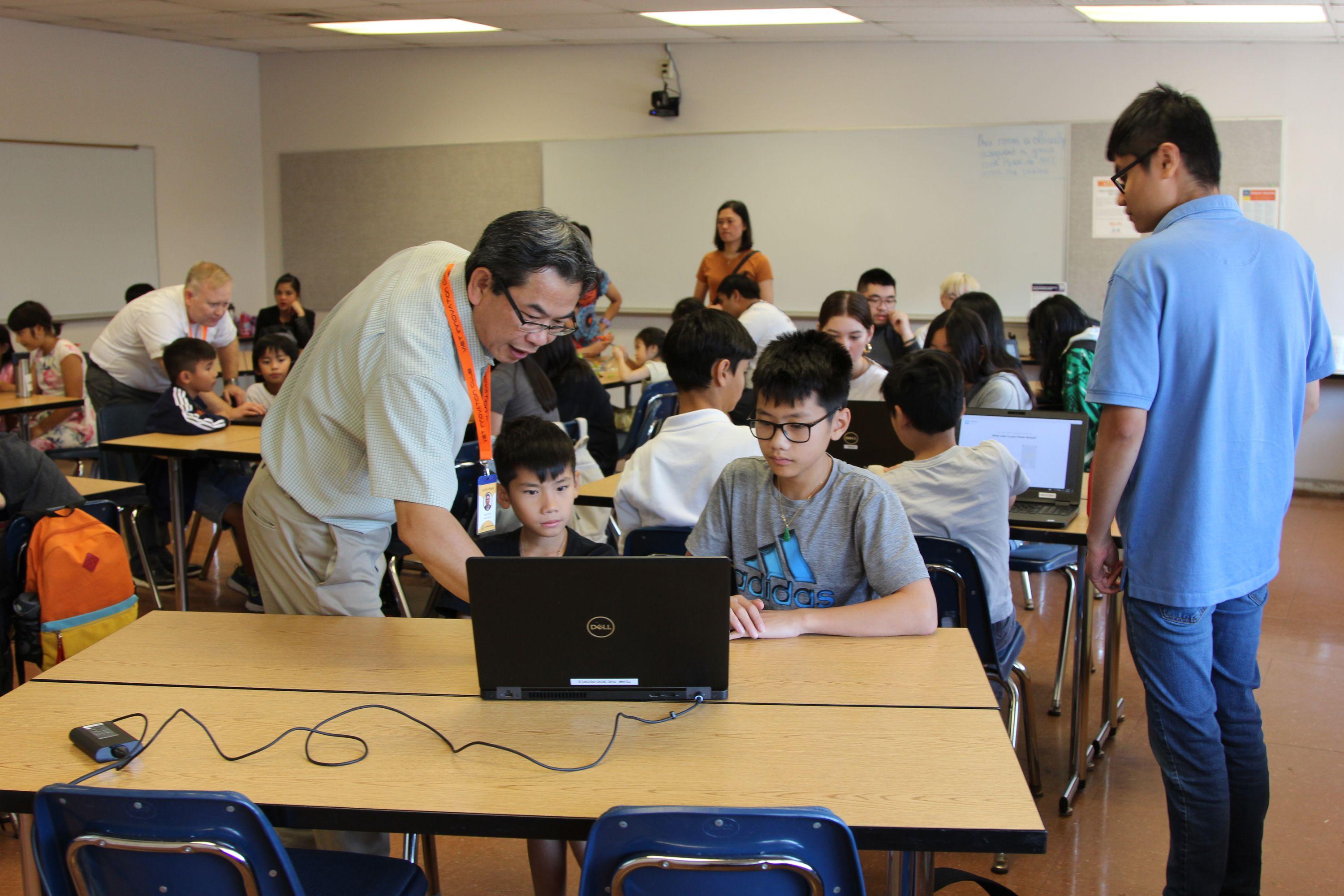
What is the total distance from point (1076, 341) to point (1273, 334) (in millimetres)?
1969

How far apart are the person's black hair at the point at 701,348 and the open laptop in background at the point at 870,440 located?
1.78 ft

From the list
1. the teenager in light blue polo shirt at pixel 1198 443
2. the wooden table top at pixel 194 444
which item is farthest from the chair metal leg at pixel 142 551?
the teenager in light blue polo shirt at pixel 1198 443

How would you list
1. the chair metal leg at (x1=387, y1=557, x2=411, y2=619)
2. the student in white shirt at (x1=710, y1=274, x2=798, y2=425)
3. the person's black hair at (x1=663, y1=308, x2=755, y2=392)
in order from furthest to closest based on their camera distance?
the student in white shirt at (x1=710, y1=274, x2=798, y2=425) → the chair metal leg at (x1=387, y1=557, x2=411, y2=619) → the person's black hair at (x1=663, y1=308, x2=755, y2=392)

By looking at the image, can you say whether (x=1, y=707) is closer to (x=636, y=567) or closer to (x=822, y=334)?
(x=636, y=567)

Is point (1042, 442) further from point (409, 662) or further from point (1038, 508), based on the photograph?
point (409, 662)

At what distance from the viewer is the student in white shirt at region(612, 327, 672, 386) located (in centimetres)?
583

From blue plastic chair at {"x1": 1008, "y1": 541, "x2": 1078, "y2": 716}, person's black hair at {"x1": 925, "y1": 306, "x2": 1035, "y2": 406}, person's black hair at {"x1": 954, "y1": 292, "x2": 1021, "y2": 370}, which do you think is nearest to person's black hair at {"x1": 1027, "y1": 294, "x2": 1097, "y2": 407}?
person's black hair at {"x1": 954, "y1": 292, "x2": 1021, "y2": 370}

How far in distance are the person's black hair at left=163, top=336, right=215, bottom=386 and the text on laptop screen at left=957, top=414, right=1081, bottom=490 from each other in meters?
3.06

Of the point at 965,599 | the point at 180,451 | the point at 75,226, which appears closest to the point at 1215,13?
the point at 965,599

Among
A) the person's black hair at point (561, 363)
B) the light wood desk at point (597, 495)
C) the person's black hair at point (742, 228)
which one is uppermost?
the person's black hair at point (742, 228)

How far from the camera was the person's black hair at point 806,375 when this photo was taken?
204cm

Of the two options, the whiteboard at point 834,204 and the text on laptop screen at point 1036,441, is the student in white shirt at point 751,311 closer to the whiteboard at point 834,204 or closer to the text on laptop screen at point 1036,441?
the text on laptop screen at point 1036,441

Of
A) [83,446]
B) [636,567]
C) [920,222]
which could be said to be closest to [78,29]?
[83,446]

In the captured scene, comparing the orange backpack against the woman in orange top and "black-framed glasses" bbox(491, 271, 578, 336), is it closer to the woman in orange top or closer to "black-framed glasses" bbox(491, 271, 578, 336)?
"black-framed glasses" bbox(491, 271, 578, 336)
